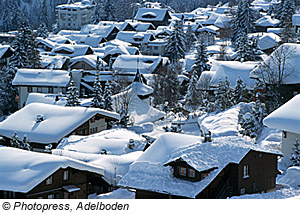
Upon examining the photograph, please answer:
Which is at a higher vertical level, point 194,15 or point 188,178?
point 188,178

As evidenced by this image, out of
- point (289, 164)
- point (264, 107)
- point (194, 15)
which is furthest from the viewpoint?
point (194, 15)

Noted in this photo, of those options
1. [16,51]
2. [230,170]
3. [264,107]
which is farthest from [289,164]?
[16,51]

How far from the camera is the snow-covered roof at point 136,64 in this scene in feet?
195

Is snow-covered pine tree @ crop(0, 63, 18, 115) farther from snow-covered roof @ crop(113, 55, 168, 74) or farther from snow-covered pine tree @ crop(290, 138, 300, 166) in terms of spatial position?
snow-covered pine tree @ crop(290, 138, 300, 166)

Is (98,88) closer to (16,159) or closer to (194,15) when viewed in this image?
(16,159)

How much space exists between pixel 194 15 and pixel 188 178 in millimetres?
87832

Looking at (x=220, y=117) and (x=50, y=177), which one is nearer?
(x=50, y=177)

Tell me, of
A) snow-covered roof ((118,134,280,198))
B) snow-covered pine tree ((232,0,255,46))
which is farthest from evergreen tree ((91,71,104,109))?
snow-covered pine tree ((232,0,255,46))

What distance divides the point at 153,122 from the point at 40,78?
551 inches

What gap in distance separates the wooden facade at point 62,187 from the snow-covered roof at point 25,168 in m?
0.33

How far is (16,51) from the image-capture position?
191 feet

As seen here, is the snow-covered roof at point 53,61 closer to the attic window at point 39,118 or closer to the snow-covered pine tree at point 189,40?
the snow-covered pine tree at point 189,40
